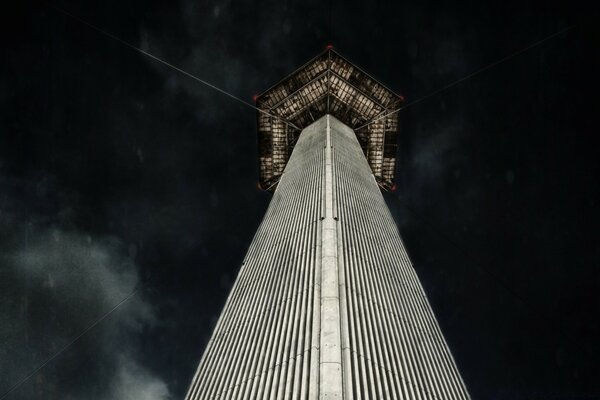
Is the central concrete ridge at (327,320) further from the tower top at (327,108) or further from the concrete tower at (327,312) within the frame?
the tower top at (327,108)

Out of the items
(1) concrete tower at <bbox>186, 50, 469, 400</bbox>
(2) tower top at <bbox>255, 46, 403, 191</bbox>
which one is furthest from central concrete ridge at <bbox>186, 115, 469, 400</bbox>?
(2) tower top at <bbox>255, 46, 403, 191</bbox>

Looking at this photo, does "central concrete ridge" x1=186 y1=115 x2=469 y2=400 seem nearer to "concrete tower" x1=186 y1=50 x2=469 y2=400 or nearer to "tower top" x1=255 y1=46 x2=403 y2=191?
"concrete tower" x1=186 y1=50 x2=469 y2=400

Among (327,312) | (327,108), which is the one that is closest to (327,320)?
(327,312)

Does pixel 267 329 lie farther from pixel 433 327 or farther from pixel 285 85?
pixel 285 85

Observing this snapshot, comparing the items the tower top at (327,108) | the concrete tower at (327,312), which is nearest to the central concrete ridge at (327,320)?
the concrete tower at (327,312)

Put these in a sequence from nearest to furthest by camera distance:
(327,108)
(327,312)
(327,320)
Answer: (327,320) < (327,312) < (327,108)

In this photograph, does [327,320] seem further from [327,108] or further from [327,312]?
[327,108]
